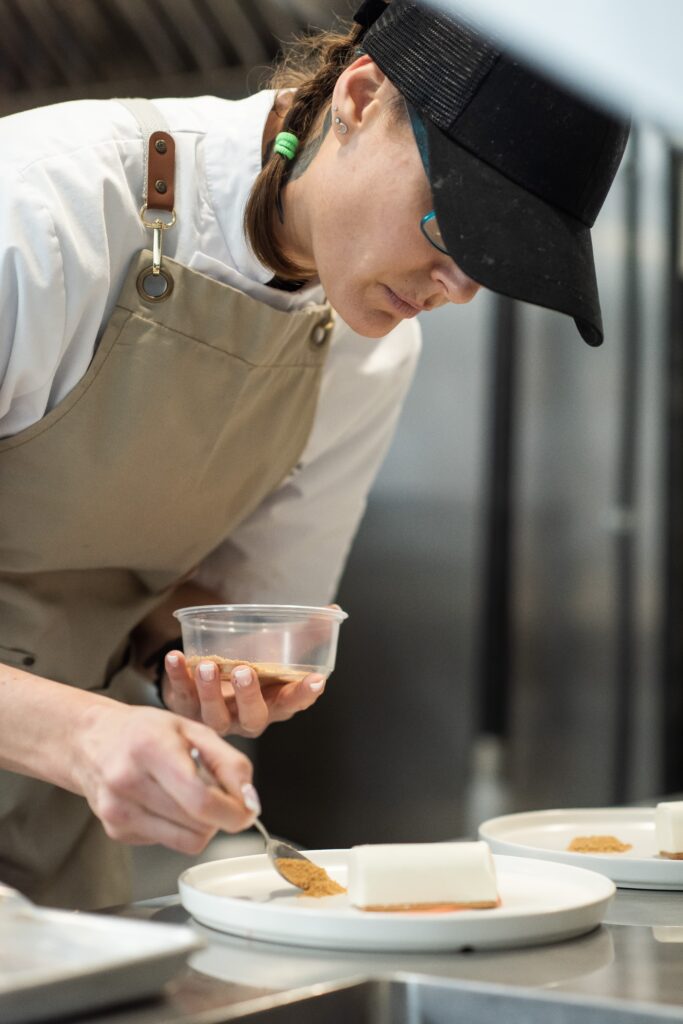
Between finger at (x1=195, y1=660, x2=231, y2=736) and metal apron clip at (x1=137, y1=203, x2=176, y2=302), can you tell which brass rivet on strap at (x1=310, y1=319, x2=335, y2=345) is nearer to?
metal apron clip at (x1=137, y1=203, x2=176, y2=302)

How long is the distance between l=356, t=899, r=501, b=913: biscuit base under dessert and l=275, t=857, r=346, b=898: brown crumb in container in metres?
0.10

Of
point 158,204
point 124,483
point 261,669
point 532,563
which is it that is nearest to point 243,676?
point 261,669

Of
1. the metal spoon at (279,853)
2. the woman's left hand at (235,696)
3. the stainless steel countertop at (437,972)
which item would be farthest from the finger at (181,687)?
the stainless steel countertop at (437,972)

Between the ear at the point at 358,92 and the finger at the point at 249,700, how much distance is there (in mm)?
576

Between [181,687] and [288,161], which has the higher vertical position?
[288,161]

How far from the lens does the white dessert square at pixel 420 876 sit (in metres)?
1.02

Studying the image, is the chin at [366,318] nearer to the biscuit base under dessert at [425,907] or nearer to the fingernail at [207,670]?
the fingernail at [207,670]

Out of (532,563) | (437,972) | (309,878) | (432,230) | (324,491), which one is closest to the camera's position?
(437,972)

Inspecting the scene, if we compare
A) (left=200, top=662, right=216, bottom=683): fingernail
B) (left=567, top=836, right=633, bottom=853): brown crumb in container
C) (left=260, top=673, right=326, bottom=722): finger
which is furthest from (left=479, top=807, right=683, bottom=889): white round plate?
(left=200, top=662, right=216, bottom=683): fingernail

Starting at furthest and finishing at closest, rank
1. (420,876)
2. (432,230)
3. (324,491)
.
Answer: (324,491)
(432,230)
(420,876)

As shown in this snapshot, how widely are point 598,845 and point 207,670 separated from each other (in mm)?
455

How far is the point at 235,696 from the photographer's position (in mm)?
1391

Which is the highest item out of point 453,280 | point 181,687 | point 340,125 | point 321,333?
point 340,125

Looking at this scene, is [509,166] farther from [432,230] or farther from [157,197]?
[157,197]
